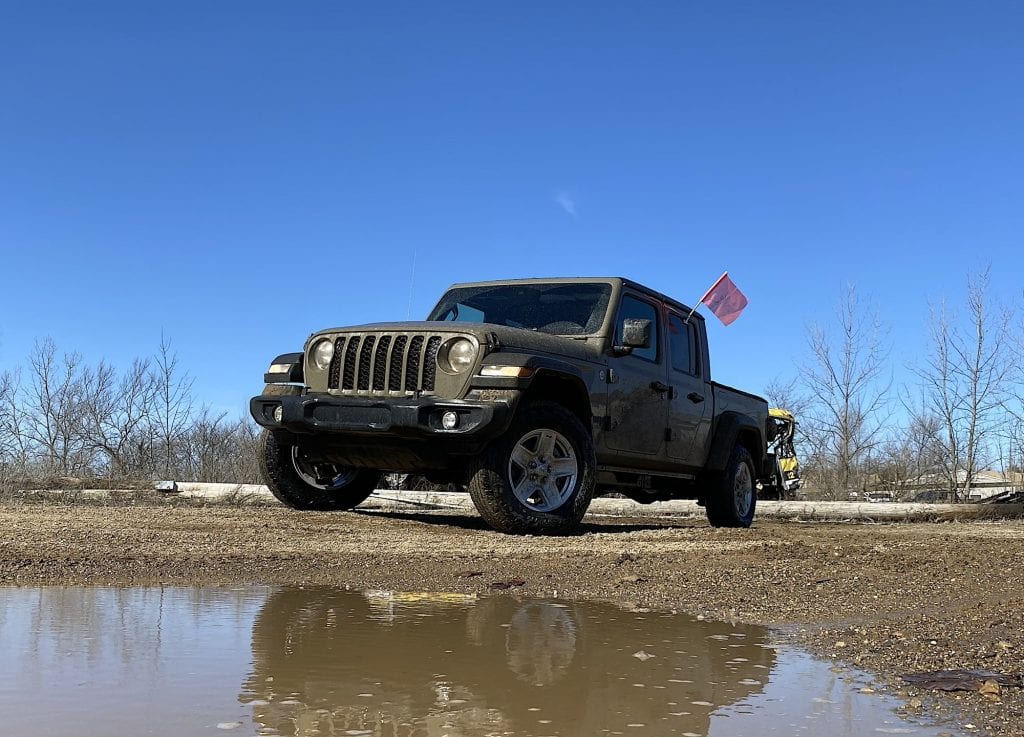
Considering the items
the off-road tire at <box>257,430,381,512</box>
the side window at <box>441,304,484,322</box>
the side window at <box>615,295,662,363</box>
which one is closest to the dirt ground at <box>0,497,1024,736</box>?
the off-road tire at <box>257,430,381,512</box>

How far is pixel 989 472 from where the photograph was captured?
23266mm

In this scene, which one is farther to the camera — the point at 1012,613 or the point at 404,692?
the point at 1012,613

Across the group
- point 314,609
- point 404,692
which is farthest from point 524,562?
point 404,692

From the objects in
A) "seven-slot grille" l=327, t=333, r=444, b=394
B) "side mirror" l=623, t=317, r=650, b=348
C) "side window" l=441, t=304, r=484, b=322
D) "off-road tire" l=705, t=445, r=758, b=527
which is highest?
"side window" l=441, t=304, r=484, b=322

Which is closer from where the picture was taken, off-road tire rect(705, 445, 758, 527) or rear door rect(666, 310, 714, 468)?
rear door rect(666, 310, 714, 468)

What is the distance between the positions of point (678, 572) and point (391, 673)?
7.86ft

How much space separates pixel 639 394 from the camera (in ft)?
25.5

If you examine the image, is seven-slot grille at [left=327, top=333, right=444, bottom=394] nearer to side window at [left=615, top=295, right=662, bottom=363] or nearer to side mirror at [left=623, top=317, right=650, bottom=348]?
side mirror at [left=623, top=317, right=650, bottom=348]

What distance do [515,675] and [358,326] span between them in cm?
472

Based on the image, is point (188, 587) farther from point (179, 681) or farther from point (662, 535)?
point (662, 535)

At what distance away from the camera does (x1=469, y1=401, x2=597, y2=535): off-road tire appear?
20.7 feet

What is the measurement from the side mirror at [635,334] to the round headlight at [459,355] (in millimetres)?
1415

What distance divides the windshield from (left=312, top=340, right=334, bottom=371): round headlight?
4.65ft

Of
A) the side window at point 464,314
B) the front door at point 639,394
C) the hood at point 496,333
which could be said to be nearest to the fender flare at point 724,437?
the front door at point 639,394
